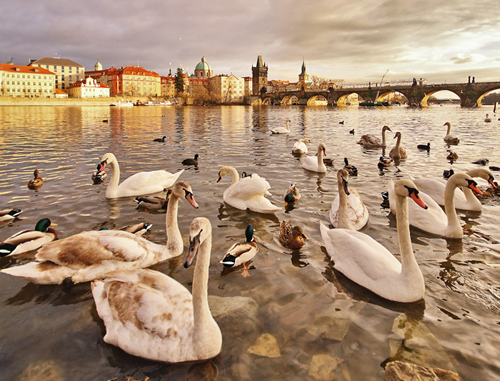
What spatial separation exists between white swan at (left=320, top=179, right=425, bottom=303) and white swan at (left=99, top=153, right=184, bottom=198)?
18.6 ft

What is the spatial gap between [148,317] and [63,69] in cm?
17429

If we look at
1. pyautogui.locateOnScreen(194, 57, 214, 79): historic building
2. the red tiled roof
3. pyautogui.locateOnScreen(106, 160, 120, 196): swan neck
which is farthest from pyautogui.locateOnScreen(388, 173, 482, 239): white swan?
pyautogui.locateOnScreen(194, 57, 214, 79): historic building

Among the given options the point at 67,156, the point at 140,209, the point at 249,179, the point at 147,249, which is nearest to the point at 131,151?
the point at 67,156

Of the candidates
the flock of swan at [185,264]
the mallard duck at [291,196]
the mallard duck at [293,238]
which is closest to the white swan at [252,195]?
the flock of swan at [185,264]

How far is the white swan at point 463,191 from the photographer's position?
6727 mm

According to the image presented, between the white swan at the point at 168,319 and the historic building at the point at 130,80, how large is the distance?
148m

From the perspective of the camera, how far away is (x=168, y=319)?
10.1ft

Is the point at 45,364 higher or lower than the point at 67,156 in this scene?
lower

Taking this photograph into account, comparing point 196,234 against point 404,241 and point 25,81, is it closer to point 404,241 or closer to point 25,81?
point 404,241

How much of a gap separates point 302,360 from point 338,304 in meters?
1.11

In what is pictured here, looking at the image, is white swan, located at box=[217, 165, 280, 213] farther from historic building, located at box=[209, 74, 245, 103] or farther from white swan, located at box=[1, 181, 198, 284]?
historic building, located at box=[209, 74, 245, 103]

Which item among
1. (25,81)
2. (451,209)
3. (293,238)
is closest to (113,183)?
(293,238)

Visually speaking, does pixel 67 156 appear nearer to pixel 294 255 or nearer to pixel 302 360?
pixel 294 255

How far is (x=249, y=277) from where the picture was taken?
4656 millimetres
